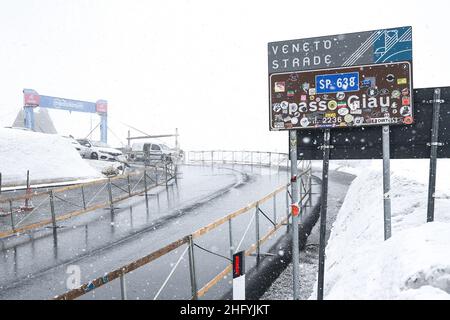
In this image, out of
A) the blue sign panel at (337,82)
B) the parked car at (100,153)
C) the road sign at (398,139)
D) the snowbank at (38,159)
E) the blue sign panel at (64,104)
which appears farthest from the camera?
the blue sign panel at (64,104)

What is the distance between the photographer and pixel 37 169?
22469 mm

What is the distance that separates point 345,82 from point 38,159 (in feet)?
68.0

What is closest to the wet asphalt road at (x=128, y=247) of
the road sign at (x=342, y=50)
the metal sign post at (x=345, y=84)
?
the metal sign post at (x=345, y=84)

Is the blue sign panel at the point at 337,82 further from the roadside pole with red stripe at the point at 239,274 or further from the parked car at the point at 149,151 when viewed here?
the parked car at the point at 149,151

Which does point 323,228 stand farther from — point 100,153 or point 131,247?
point 100,153

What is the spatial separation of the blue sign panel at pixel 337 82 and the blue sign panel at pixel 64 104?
33.3m

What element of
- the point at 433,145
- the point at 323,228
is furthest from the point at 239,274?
the point at 433,145

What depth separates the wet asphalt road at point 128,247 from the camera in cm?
780

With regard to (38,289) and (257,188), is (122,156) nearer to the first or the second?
(257,188)

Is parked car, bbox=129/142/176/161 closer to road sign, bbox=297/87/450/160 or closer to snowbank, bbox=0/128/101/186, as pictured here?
snowbank, bbox=0/128/101/186

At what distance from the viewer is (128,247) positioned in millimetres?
10422

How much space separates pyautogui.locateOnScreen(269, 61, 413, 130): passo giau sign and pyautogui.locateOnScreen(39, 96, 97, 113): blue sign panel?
109 feet

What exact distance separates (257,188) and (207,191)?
8.26 ft
